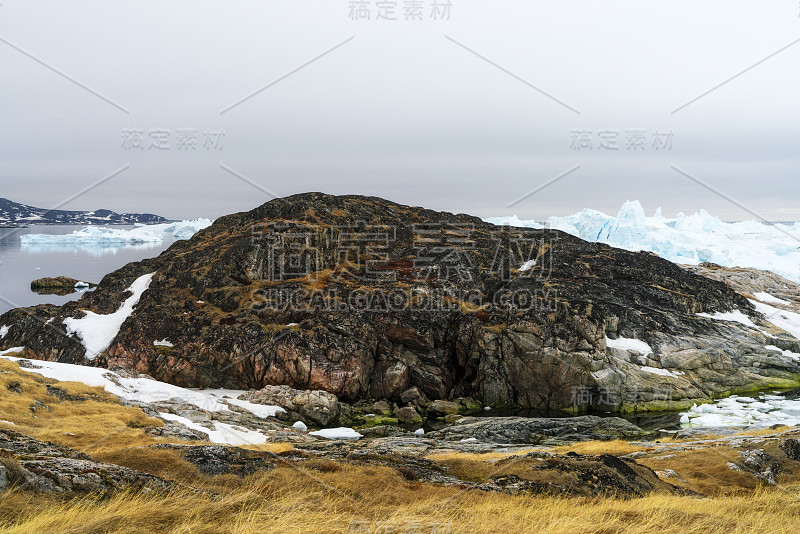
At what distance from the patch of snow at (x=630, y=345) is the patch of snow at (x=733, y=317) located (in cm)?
1489

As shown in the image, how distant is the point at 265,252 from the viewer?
199ft

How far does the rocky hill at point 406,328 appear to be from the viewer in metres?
48.3

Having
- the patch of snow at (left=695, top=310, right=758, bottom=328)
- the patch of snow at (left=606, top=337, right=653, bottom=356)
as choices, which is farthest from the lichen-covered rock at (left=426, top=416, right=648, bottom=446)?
the patch of snow at (left=695, top=310, right=758, bottom=328)

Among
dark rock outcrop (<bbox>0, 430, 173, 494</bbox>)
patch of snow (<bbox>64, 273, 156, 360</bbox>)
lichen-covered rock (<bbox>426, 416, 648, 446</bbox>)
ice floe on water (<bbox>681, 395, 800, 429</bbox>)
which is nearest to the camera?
dark rock outcrop (<bbox>0, 430, 173, 494</bbox>)

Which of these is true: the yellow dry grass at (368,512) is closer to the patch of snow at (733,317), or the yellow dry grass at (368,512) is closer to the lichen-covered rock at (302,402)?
the lichen-covered rock at (302,402)

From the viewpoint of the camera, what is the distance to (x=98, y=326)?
55.3 metres

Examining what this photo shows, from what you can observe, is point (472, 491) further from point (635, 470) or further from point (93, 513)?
point (93, 513)

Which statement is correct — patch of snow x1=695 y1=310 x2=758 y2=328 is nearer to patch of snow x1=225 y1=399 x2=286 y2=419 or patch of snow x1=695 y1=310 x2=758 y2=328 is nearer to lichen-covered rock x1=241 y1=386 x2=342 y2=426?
lichen-covered rock x1=241 y1=386 x2=342 y2=426

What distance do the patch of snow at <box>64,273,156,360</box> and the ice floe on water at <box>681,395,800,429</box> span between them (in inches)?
2222

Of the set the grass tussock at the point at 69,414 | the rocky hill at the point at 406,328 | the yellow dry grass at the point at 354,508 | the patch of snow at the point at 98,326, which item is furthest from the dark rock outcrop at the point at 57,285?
the yellow dry grass at the point at 354,508

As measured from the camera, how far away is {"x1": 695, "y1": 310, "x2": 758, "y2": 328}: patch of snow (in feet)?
212

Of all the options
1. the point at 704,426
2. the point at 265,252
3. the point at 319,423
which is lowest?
the point at 319,423

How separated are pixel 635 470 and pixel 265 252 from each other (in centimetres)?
5126

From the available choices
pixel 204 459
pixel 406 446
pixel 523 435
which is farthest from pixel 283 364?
pixel 204 459
